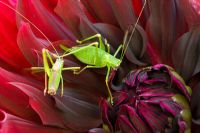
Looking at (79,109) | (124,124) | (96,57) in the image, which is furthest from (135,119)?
(96,57)

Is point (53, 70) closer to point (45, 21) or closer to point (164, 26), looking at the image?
point (45, 21)

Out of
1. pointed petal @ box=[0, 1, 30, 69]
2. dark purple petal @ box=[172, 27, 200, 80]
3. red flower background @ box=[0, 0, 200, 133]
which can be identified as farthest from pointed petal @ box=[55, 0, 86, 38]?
dark purple petal @ box=[172, 27, 200, 80]

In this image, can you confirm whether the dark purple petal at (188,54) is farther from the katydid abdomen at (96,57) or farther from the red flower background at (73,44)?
the katydid abdomen at (96,57)

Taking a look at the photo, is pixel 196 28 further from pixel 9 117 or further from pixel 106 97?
pixel 9 117

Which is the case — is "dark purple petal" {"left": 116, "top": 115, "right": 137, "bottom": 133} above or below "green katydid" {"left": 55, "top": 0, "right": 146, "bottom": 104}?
below

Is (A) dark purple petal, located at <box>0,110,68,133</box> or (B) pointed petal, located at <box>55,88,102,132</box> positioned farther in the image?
(B) pointed petal, located at <box>55,88,102,132</box>

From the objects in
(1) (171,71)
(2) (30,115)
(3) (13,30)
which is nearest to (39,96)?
(2) (30,115)

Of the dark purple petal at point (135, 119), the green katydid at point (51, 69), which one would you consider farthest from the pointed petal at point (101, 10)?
the dark purple petal at point (135, 119)

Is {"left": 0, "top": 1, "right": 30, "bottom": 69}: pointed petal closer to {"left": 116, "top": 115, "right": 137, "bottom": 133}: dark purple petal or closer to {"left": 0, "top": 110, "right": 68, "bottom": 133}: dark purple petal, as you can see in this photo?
{"left": 0, "top": 110, "right": 68, "bottom": 133}: dark purple petal
